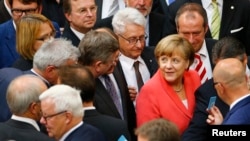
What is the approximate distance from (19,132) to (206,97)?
1950 millimetres

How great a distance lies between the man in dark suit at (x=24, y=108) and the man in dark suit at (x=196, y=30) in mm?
2350

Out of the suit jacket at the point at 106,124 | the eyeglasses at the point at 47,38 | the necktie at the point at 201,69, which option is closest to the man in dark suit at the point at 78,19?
the eyeglasses at the point at 47,38

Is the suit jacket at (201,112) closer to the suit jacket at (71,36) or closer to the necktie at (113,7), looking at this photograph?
the suit jacket at (71,36)

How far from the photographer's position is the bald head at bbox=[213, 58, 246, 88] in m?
7.47

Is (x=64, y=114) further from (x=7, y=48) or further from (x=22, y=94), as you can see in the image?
(x=7, y=48)

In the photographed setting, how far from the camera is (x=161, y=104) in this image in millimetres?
8078

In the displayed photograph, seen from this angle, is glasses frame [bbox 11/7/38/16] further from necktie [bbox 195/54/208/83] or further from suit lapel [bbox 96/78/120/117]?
necktie [bbox 195/54/208/83]

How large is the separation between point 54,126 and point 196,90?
69.5 inches

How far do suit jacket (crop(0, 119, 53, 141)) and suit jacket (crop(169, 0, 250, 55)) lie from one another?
347cm

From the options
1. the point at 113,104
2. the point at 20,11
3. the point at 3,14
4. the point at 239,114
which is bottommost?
the point at 113,104

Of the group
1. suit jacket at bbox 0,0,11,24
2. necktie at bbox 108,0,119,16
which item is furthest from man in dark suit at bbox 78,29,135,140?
necktie at bbox 108,0,119,16

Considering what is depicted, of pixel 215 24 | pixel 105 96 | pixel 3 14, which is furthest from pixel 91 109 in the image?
pixel 215 24

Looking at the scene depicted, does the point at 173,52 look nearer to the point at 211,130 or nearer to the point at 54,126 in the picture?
the point at 211,130

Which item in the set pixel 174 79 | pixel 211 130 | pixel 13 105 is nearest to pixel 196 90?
pixel 174 79
